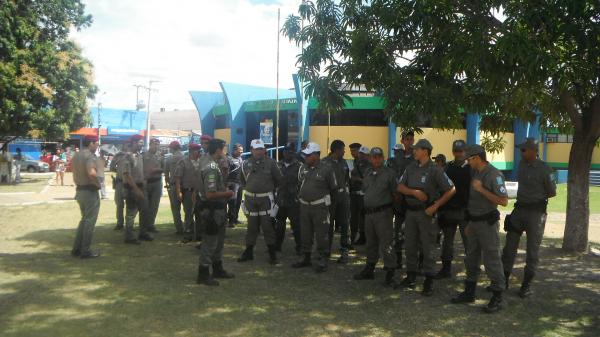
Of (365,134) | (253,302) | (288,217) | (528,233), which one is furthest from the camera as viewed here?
(365,134)

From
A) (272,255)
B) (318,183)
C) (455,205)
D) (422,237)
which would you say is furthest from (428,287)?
(272,255)

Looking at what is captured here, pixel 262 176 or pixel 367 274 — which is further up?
pixel 262 176

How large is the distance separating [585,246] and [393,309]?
4.76 meters

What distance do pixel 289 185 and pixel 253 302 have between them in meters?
2.76

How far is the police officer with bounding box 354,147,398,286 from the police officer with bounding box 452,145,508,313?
109 cm

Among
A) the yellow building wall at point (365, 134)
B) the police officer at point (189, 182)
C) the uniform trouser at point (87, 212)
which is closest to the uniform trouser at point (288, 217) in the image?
the police officer at point (189, 182)

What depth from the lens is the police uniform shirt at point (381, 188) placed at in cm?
624

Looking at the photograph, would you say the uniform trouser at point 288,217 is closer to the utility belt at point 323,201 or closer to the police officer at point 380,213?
the utility belt at point 323,201

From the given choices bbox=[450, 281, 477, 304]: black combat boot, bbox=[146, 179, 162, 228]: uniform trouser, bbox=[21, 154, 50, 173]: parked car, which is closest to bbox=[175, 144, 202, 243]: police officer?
bbox=[146, 179, 162, 228]: uniform trouser

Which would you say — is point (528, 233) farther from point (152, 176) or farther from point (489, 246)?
point (152, 176)

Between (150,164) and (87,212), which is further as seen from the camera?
(150,164)

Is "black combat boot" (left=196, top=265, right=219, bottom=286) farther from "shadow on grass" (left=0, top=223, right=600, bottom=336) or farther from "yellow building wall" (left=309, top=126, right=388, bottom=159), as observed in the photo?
"yellow building wall" (left=309, top=126, right=388, bottom=159)

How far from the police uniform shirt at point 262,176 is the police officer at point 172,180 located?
7.86ft

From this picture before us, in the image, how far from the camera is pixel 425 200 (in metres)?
5.77
